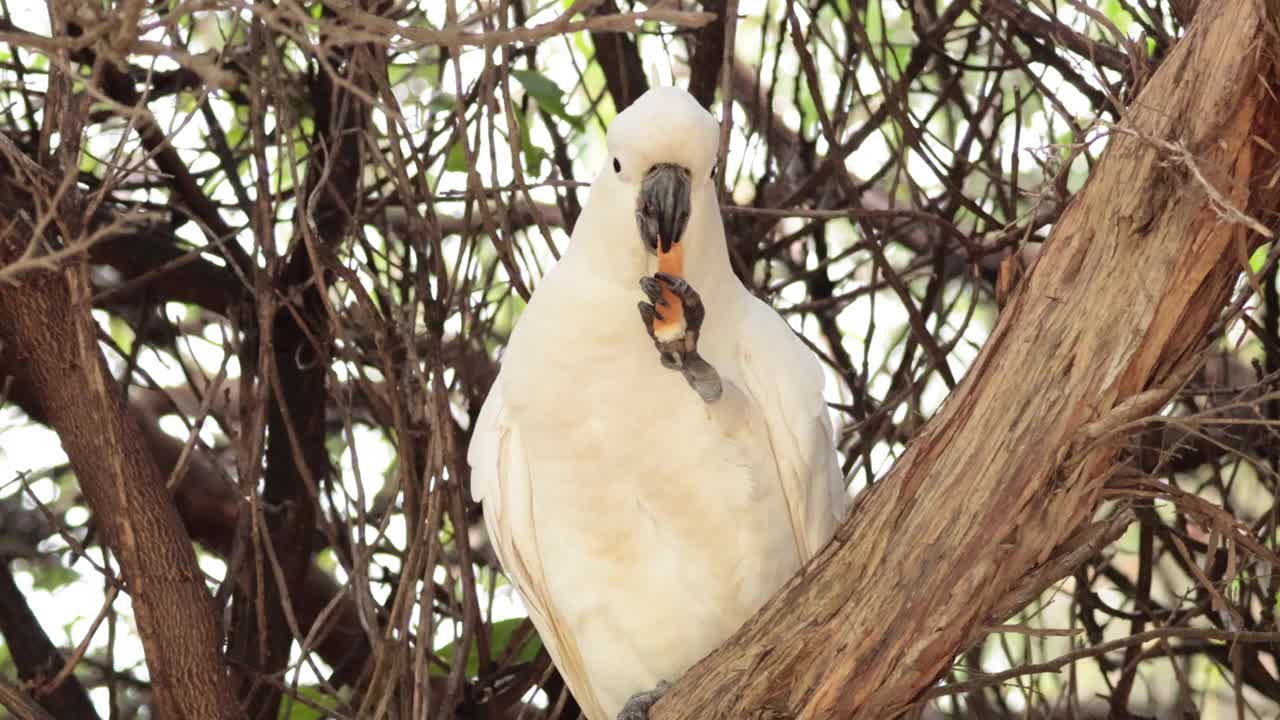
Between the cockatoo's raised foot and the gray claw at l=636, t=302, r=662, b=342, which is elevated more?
the gray claw at l=636, t=302, r=662, b=342

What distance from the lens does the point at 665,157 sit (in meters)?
1.85

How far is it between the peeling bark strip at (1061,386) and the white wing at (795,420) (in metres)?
0.41

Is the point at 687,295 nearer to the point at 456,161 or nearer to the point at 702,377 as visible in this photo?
the point at 702,377

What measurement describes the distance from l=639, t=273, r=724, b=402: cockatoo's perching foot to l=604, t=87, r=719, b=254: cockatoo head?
5cm

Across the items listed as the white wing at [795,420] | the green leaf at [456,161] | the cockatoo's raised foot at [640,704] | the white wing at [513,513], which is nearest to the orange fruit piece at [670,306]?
the white wing at [795,420]

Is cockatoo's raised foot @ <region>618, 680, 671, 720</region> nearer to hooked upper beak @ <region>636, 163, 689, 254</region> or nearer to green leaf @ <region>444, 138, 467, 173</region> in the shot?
hooked upper beak @ <region>636, 163, 689, 254</region>

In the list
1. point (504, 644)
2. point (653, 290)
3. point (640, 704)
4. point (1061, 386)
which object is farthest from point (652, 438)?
point (504, 644)

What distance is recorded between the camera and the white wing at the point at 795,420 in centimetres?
201

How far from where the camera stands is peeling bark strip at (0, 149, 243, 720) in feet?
6.44

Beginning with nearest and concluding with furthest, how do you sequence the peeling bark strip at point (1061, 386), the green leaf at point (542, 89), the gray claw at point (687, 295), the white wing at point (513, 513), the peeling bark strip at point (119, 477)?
1. the peeling bark strip at point (1061, 386)
2. the gray claw at point (687, 295)
3. the peeling bark strip at point (119, 477)
4. the white wing at point (513, 513)
5. the green leaf at point (542, 89)

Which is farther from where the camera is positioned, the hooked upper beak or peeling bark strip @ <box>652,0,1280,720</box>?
the hooked upper beak

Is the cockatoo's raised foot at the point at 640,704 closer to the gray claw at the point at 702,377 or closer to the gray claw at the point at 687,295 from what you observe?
the gray claw at the point at 702,377

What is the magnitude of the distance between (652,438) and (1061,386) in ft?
2.14

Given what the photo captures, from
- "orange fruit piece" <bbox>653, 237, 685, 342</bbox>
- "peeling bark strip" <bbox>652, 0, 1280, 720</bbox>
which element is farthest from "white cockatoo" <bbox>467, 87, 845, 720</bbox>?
"peeling bark strip" <bbox>652, 0, 1280, 720</bbox>
